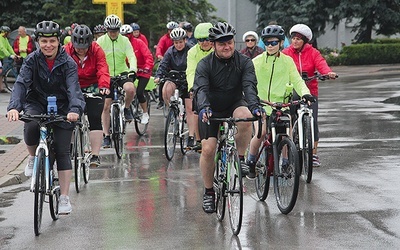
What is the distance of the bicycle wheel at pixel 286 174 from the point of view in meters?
9.04

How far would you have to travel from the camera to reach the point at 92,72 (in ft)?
37.4

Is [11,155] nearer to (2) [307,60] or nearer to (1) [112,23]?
(1) [112,23]

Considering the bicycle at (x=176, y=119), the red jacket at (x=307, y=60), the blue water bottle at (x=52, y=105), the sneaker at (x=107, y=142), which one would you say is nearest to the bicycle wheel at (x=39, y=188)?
the blue water bottle at (x=52, y=105)

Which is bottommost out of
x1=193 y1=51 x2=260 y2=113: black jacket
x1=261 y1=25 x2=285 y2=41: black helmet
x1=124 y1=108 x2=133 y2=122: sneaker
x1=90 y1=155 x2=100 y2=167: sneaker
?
x1=90 y1=155 x2=100 y2=167: sneaker

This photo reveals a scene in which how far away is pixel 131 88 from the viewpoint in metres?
14.6

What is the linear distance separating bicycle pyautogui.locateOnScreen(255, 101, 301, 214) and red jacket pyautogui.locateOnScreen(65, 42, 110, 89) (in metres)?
2.16

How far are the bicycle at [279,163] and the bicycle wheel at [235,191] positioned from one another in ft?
2.79

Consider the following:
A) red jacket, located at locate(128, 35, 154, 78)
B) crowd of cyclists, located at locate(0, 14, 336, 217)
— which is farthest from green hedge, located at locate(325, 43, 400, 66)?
crowd of cyclists, located at locate(0, 14, 336, 217)

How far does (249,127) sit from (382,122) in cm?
931

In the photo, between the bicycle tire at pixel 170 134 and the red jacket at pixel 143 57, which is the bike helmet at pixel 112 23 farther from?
the red jacket at pixel 143 57

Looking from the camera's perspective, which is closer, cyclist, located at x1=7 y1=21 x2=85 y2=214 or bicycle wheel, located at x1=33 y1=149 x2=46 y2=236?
bicycle wheel, located at x1=33 y1=149 x2=46 y2=236

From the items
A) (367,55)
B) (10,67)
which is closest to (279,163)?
Result: (10,67)

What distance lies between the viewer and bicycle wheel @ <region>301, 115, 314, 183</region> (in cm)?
1090

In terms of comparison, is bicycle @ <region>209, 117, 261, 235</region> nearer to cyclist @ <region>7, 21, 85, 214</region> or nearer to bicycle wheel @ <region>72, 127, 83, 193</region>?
cyclist @ <region>7, 21, 85, 214</region>
